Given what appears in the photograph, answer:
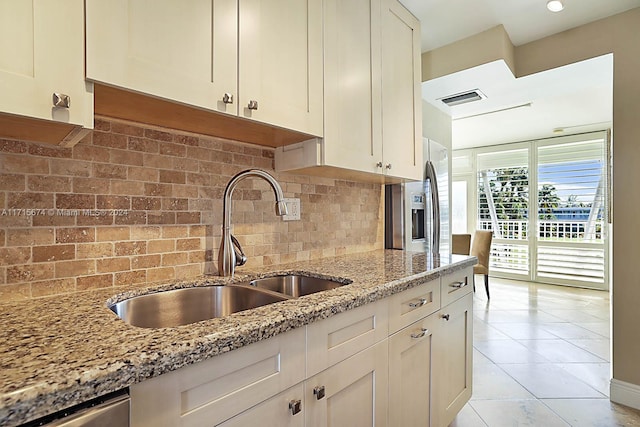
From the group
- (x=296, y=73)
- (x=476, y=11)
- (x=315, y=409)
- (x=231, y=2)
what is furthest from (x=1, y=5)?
(x=476, y=11)

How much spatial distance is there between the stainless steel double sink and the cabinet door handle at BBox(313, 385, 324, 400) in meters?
0.27

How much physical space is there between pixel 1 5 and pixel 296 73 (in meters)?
0.88

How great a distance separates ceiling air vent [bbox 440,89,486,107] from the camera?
9.53ft

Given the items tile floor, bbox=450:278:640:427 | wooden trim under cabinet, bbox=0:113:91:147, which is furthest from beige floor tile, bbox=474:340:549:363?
wooden trim under cabinet, bbox=0:113:91:147

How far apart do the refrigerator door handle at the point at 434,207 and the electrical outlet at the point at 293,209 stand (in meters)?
1.36

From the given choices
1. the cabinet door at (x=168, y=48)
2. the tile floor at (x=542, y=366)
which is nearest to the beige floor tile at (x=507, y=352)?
the tile floor at (x=542, y=366)

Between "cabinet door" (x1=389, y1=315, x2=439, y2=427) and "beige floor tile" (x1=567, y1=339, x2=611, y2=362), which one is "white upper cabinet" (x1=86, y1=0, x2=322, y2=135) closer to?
"cabinet door" (x1=389, y1=315, x2=439, y2=427)

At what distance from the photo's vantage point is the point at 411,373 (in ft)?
4.55

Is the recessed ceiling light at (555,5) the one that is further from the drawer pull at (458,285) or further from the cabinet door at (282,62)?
the drawer pull at (458,285)

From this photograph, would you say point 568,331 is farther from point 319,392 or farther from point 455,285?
point 319,392

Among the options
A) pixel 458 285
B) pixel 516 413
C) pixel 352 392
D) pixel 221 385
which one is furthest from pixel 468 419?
pixel 221 385

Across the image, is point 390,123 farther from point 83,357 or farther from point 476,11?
point 83,357

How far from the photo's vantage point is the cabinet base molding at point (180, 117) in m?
1.00

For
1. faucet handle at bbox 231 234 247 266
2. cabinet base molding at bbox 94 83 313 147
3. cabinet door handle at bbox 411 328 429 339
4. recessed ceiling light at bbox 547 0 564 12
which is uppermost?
recessed ceiling light at bbox 547 0 564 12
